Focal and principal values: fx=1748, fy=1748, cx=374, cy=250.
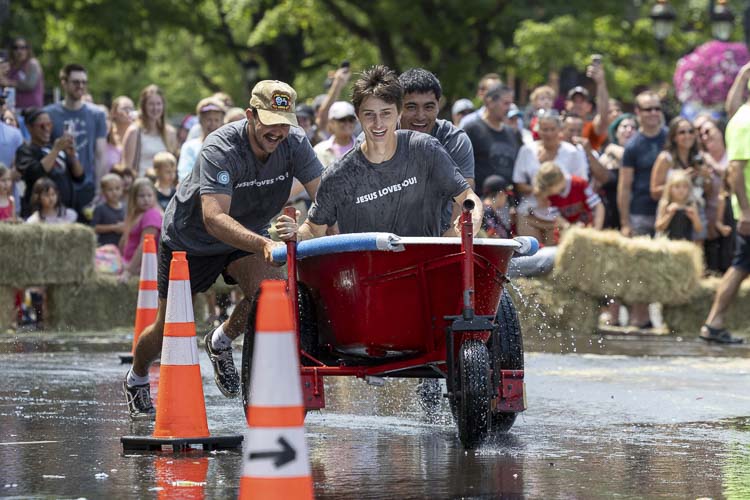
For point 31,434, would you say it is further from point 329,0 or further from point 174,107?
point 174,107

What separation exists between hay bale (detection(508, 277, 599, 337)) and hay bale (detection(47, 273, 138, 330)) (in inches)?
140

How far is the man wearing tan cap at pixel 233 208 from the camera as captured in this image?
27.5ft

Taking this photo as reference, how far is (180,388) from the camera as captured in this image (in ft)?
25.2

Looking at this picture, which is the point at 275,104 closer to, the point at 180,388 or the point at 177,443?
the point at 180,388

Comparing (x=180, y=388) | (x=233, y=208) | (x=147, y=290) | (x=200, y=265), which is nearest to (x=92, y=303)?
(x=147, y=290)

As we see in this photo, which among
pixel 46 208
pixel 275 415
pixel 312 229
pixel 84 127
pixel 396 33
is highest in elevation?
pixel 396 33

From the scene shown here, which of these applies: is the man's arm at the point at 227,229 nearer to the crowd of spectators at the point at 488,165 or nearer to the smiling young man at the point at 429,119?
the smiling young man at the point at 429,119

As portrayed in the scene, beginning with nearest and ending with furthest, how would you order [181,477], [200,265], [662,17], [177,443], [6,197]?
[181,477]
[177,443]
[200,265]
[6,197]
[662,17]

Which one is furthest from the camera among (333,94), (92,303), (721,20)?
(721,20)

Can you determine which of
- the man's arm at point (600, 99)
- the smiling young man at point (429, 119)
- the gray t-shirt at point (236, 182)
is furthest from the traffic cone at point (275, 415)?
the man's arm at point (600, 99)

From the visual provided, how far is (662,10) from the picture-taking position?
32719mm

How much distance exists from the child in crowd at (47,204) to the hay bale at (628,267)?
463 centimetres

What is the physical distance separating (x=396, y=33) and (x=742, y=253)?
22.2 metres

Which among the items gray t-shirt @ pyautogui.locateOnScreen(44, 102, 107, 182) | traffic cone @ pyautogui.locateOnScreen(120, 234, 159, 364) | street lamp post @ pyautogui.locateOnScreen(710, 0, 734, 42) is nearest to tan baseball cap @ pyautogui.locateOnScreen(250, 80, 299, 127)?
traffic cone @ pyautogui.locateOnScreen(120, 234, 159, 364)
